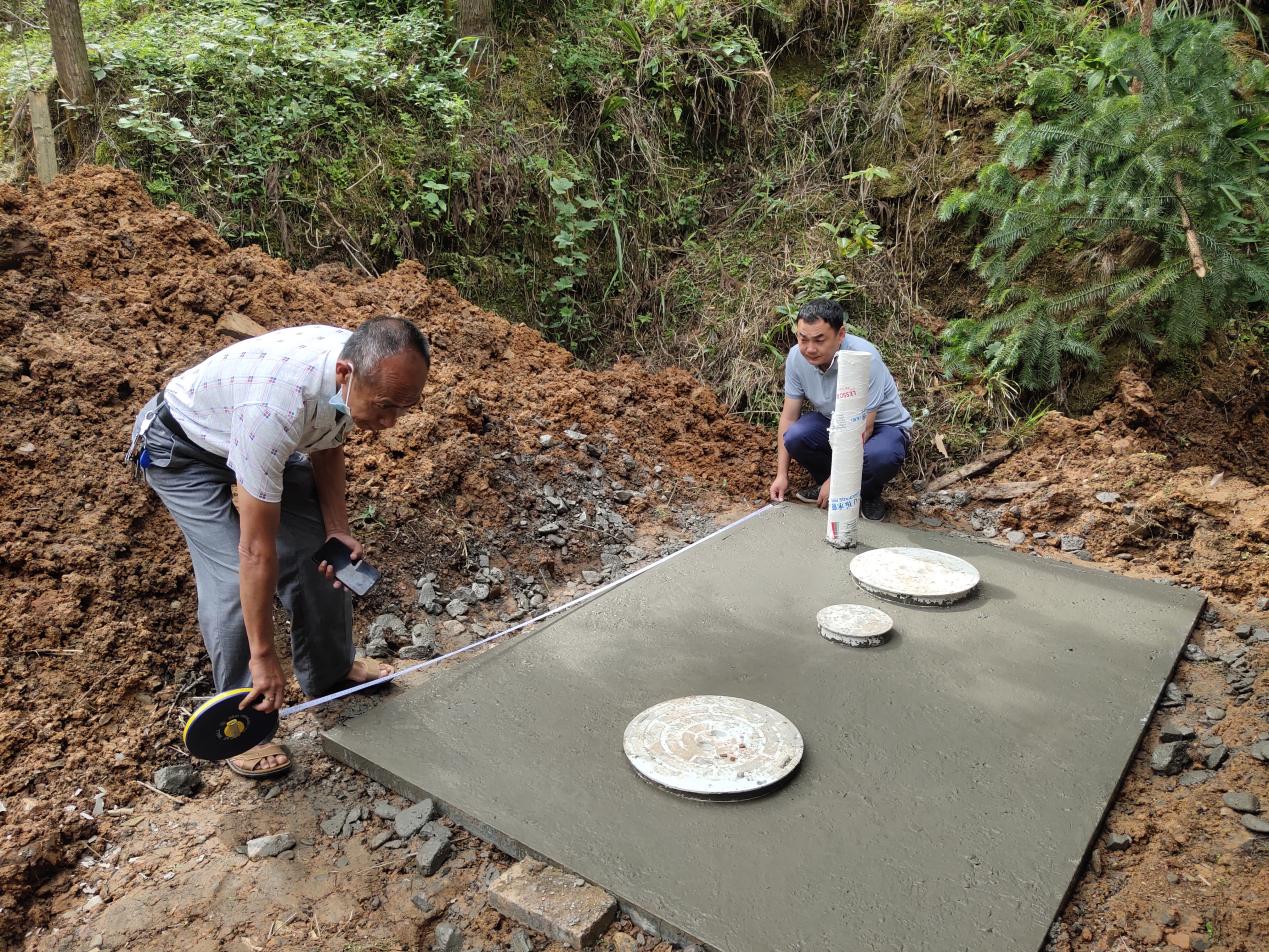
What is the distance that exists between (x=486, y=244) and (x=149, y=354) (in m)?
2.34

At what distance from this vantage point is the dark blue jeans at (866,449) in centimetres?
401

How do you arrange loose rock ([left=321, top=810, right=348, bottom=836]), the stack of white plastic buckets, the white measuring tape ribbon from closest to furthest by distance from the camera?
loose rock ([left=321, top=810, right=348, bottom=836]) → the white measuring tape ribbon → the stack of white plastic buckets

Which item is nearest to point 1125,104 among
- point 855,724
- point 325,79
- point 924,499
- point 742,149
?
point 924,499

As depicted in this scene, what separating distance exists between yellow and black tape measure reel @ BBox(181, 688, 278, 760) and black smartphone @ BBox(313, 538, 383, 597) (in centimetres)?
→ 40

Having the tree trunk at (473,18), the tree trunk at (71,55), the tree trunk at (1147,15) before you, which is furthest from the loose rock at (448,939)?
the tree trunk at (473,18)

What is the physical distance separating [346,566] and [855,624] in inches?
66.7

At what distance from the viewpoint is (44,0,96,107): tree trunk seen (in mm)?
4016

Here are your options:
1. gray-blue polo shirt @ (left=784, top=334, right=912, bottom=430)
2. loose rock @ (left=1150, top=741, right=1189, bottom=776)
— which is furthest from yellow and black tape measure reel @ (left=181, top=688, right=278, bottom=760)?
gray-blue polo shirt @ (left=784, top=334, right=912, bottom=430)

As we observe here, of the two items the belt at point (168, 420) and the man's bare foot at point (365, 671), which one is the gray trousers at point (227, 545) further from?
the man's bare foot at point (365, 671)

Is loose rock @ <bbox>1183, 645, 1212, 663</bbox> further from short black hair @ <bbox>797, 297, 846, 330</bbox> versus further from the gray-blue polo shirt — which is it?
short black hair @ <bbox>797, 297, 846, 330</bbox>

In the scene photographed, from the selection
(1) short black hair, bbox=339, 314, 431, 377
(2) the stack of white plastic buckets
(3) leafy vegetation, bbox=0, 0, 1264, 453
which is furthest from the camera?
(3) leafy vegetation, bbox=0, 0, 1264, 453

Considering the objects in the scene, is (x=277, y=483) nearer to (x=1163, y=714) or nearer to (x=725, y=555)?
(x=725, y=555)

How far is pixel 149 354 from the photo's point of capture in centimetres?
333

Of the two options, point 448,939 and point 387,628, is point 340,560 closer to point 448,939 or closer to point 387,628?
point 387,628
